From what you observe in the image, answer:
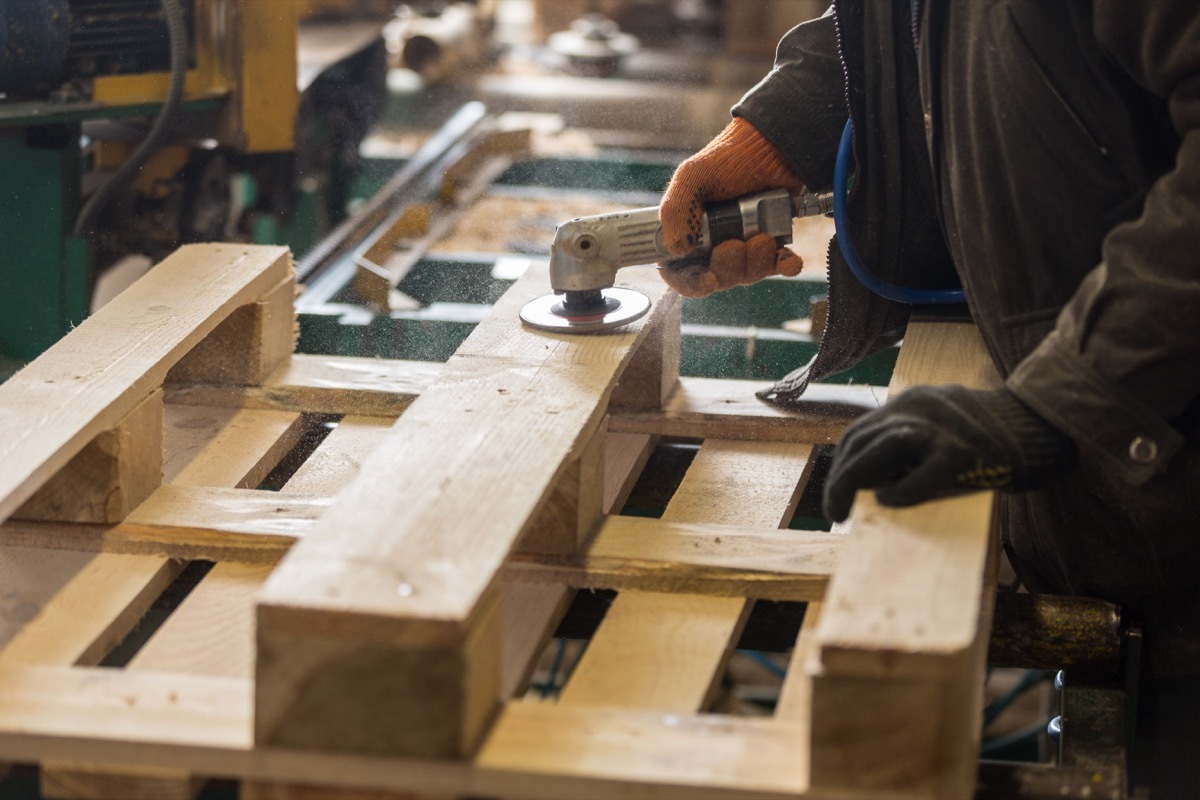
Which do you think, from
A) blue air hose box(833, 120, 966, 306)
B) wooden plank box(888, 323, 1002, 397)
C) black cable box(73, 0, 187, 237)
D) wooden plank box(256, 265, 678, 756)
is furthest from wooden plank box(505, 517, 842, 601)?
black cable box(73, 0, 187, 237)

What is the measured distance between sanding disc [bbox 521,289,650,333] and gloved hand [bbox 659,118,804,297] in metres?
0.08

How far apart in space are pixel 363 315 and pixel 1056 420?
1.77m

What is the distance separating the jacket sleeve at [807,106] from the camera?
2285mm

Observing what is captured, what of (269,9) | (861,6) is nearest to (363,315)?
(269,9)

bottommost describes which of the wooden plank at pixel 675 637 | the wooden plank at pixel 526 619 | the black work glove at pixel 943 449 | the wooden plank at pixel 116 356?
the wooden plank at pixel 526 619

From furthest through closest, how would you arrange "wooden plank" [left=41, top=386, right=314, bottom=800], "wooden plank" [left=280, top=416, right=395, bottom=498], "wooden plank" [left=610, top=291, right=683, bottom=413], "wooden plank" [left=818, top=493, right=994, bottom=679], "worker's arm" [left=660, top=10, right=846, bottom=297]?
"wooden plank" [left=610, top=291, right=683, bottom=413]
"worker's arm" [left=660, top=10, right=846, bottom=297]
"wooden plank" [left=280, top=416, right=395, bottom=498]
"wooden plank" [left=41, top=386, right=314, bottom=800]
"wooden plank" [left=818, top=493, right=994, bottom=679]

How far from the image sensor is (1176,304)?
5.12 ft

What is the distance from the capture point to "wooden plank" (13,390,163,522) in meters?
1.92

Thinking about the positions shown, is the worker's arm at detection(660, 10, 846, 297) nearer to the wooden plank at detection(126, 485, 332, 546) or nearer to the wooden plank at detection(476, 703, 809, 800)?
the wooden plank at detection(126, 485, 332, 546)

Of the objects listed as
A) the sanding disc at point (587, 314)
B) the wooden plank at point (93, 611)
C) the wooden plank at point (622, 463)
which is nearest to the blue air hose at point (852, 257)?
the sanding disc at point (587, 314)

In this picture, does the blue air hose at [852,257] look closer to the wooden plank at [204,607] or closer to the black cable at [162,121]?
the wooden plank at [204,607]

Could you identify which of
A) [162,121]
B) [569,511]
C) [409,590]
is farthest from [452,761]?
[162,121]

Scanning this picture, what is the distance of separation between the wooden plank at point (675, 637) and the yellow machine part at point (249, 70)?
2116mm

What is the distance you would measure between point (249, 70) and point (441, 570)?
267cm
